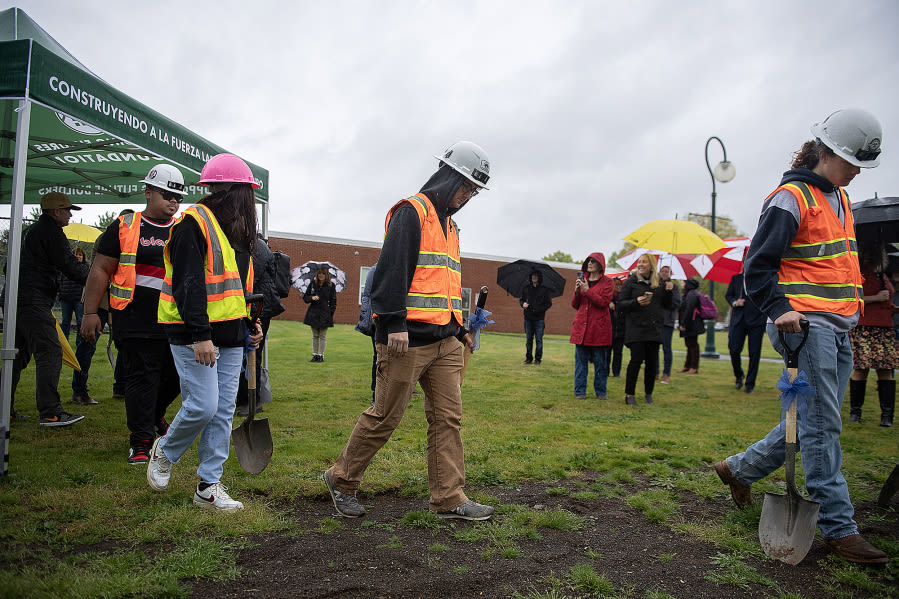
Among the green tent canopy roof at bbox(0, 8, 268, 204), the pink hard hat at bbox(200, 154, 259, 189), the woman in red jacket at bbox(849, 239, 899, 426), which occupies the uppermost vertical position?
the green tent canopy roof at bbox(0, 8, 268, 204)

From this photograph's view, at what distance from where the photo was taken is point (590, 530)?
3639 mm

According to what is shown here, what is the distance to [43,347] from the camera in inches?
219

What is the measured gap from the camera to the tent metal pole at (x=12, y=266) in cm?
415

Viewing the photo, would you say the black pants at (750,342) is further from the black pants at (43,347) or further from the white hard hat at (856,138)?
the black pants at (43,347)

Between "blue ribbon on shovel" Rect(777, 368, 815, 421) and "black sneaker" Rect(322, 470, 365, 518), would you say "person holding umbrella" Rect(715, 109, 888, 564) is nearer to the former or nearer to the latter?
"blue ribbon on shovel" Rect(777, 368, 815, 421)

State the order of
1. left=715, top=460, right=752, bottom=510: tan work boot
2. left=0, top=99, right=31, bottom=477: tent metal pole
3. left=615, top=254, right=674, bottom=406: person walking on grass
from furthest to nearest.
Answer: left=615, top=254, right=674, bottom=406: person walking on grass
left=0, top=99, right=31, bottom=477: tent metal pole
left=715, top=460, right=752, bottom=510: tan work boot

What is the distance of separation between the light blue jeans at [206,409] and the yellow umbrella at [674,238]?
817 centimetres

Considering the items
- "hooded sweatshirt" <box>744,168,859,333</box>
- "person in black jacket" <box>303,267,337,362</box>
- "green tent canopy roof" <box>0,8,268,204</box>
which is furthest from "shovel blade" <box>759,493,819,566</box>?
"person in black jacket" <box>303,267,337,362</box>

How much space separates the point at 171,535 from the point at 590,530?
2.39 m

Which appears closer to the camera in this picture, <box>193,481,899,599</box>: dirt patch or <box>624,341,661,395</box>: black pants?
<box>193,481,899,599</box>: dirt patch

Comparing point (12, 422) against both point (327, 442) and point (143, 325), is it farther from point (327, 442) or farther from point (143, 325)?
point (327, 442)

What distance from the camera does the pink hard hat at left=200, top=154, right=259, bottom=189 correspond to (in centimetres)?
367

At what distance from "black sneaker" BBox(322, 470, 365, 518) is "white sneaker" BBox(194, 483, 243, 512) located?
0.56 meters

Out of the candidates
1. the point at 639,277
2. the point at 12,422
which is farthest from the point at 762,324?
the point at 12,422
